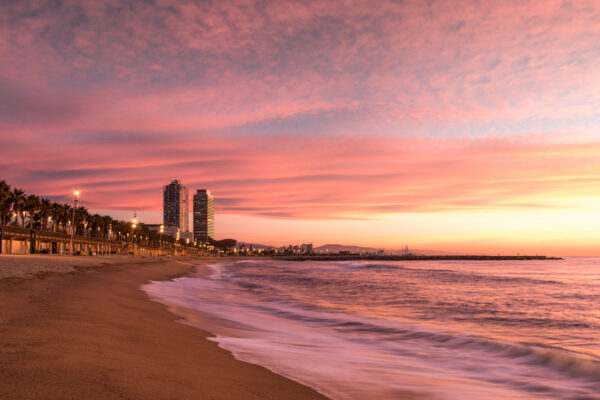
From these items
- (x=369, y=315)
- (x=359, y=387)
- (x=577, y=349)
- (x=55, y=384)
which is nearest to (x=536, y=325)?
(x=577, y=349)

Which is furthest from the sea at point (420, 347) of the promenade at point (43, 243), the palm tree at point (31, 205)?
the palm tree at point (31, 205)

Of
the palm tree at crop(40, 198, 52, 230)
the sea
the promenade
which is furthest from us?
the palm tree at crop(40, 198, 52, 230)

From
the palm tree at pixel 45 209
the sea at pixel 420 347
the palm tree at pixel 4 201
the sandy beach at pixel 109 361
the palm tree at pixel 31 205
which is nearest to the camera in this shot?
the sandy beach at pixel 109 361

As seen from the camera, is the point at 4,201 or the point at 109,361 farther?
the point at 4,201

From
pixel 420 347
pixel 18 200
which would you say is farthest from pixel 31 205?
pixel 420 347

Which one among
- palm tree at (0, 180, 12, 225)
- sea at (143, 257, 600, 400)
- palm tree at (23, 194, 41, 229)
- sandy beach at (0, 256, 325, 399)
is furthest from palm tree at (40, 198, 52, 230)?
sandy beach at (0, 256, 325, 399)

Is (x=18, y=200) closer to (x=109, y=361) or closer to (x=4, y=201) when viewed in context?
(x=4, y=201)

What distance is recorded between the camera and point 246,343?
36.1 feet

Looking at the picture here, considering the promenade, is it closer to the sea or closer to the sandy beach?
the sea

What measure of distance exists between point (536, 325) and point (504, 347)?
234 inches

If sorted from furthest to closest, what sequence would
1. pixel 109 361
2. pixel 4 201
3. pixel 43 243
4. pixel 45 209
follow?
pixel 45 209 < pixel 4 201 < pixel 43 243 < pixel 109 361

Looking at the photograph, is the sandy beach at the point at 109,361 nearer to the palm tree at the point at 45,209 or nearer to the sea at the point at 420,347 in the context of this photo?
the sea at the point at 420,347

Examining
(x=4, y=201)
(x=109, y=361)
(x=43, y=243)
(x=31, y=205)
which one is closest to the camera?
(x=109, y=361)

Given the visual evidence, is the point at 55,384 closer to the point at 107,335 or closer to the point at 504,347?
the point at 107,335
